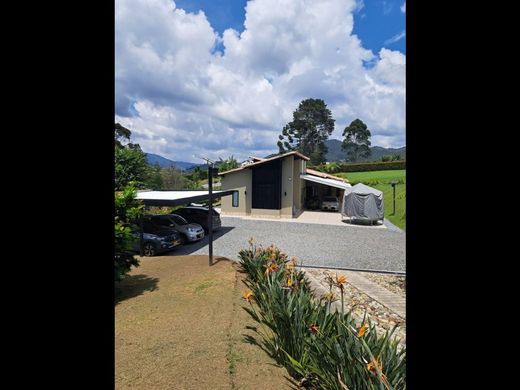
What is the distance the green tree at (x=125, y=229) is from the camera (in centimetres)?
714

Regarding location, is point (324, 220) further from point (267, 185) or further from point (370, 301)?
point (370, 301)

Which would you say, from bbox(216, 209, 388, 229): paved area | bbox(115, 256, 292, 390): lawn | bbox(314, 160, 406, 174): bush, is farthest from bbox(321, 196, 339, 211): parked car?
bbox(314, 160, 406, 174): bush

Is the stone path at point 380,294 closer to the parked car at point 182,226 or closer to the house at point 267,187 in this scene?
the parked car at point 182,226

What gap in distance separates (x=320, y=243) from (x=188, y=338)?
10.9 m

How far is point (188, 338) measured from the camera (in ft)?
16.0

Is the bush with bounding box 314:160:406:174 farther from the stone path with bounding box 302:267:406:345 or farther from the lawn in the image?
the lawn

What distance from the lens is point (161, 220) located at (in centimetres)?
1361

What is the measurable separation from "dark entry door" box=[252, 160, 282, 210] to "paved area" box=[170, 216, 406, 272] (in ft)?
7.69

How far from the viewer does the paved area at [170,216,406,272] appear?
1183cm
